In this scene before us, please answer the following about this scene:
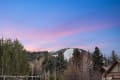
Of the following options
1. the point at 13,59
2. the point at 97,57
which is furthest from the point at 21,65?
the point at 97,57

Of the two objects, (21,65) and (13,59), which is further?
(21,65)

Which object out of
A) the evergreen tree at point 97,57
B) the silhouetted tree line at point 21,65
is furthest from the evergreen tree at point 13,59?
the evergreen tree at point 97,57

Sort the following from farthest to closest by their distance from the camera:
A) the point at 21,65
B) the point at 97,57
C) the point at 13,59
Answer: the point at 97,57, the point at 21,65, the point at 13,59

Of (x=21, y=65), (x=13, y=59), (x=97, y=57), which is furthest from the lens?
(x=97, y=57)

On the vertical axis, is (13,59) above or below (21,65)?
above

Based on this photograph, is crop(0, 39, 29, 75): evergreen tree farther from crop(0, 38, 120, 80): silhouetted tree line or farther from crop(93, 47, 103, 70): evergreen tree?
crop(93, 47, 103, 70): evergreen tree

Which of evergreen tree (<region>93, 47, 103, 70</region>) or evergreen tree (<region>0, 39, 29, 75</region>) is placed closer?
evergreen tree (<region>0, 39, 29, 75</region>)

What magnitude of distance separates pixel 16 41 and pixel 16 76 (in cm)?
473

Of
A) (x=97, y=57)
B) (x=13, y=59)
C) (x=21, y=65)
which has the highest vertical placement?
(x=97, y=57)

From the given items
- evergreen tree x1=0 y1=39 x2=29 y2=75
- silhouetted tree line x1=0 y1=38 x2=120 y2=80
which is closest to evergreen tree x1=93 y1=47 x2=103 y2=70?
silhouetted tree line x1=0 y1=38 x2=120 y2=80

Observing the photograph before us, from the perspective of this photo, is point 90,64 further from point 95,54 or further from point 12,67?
point 12,67

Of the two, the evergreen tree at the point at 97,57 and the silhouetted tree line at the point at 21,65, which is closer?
the silhouetted tree line at the point at 21,65

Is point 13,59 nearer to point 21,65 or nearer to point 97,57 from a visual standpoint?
point 21,65

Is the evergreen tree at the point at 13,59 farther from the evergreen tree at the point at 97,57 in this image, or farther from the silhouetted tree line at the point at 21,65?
the evergreen tree at the point at 97,57
